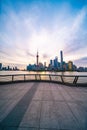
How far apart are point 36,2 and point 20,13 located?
163cm

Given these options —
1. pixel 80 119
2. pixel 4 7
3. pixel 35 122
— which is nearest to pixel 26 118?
pixel 35 122

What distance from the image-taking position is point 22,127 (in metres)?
1.85

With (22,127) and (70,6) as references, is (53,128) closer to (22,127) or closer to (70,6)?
(22,127)

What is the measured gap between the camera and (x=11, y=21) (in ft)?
24.6

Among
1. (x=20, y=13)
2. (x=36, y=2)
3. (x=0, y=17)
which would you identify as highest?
(x=36, y=2)

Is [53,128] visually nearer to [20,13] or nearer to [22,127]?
[22,127]

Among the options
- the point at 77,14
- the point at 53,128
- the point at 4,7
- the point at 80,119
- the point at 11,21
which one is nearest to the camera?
the point at 53,128

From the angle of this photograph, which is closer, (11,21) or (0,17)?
(0,17)

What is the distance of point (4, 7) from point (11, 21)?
1297 millimetres

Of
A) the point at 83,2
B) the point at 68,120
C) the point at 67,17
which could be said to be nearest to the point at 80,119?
the point at 68,120

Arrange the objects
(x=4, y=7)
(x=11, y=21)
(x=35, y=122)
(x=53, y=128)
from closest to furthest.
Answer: (x=53, y=128) < (x=35, y=122) < (x=4, y=7) < (x=11, y=21)

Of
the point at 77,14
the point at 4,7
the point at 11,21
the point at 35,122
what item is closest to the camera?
the point at 35,122

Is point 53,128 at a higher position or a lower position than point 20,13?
lower

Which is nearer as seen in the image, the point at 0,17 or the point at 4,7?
the point at 4,7
